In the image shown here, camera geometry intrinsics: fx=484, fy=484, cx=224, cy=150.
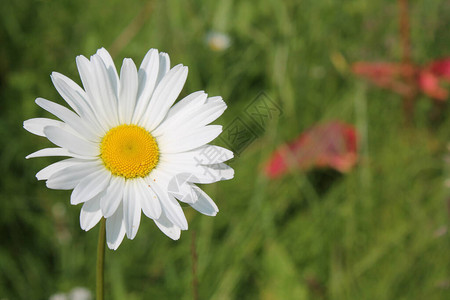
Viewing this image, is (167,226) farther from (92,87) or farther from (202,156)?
(92,87)

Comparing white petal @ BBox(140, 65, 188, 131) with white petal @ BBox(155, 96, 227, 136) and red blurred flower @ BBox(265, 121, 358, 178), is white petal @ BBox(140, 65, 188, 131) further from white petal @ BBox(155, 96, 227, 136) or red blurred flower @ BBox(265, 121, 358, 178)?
red blurred flower @ BBox(265, 121, 358, 178)

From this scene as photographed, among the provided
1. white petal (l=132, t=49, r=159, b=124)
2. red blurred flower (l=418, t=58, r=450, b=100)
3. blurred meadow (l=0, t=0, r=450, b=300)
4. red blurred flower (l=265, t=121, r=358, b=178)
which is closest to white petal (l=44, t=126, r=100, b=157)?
white petal (l=132, t=49, r=159, b=124)

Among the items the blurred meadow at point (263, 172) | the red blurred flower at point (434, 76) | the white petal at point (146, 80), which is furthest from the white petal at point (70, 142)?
the red blurred flower at point (434, 76)

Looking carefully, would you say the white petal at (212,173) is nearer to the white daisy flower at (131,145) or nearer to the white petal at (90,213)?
the white daisy flower at (131,145)

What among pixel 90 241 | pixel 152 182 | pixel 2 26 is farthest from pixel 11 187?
pixel 152 182

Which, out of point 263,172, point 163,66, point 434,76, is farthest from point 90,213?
point 434,76

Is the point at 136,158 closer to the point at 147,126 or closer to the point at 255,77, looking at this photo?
the point at 147,126
